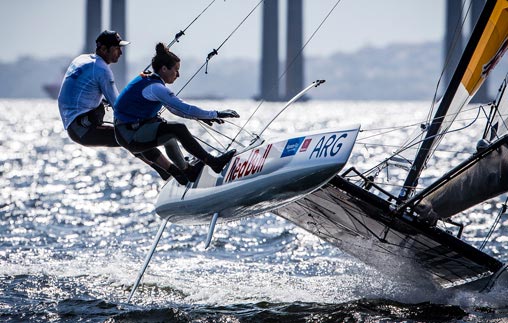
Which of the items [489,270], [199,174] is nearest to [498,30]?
[489,270]

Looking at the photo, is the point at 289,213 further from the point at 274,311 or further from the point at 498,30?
the point at 498,30

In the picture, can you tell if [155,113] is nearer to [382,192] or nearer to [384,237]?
[382,192]

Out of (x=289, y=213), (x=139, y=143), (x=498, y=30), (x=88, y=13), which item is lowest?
(x=289, y=213)

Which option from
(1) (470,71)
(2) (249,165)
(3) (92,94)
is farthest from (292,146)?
(1) (470,71)

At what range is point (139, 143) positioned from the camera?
6.39 metres

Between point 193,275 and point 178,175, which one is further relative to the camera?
point 193,275

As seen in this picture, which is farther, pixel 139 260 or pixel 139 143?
pixel 139 260

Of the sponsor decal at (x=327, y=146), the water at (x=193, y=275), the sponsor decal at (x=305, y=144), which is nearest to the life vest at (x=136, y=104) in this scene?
the sponsor decal at (x=305, y=144)

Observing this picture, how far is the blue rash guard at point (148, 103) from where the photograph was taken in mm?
6086

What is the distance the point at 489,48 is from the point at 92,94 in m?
2.92

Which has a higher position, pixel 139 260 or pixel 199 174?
pixel 199 174

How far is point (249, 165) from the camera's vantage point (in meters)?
6.20

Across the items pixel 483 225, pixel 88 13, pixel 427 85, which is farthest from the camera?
pixel 427 85

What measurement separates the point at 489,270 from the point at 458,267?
0.23 meters
